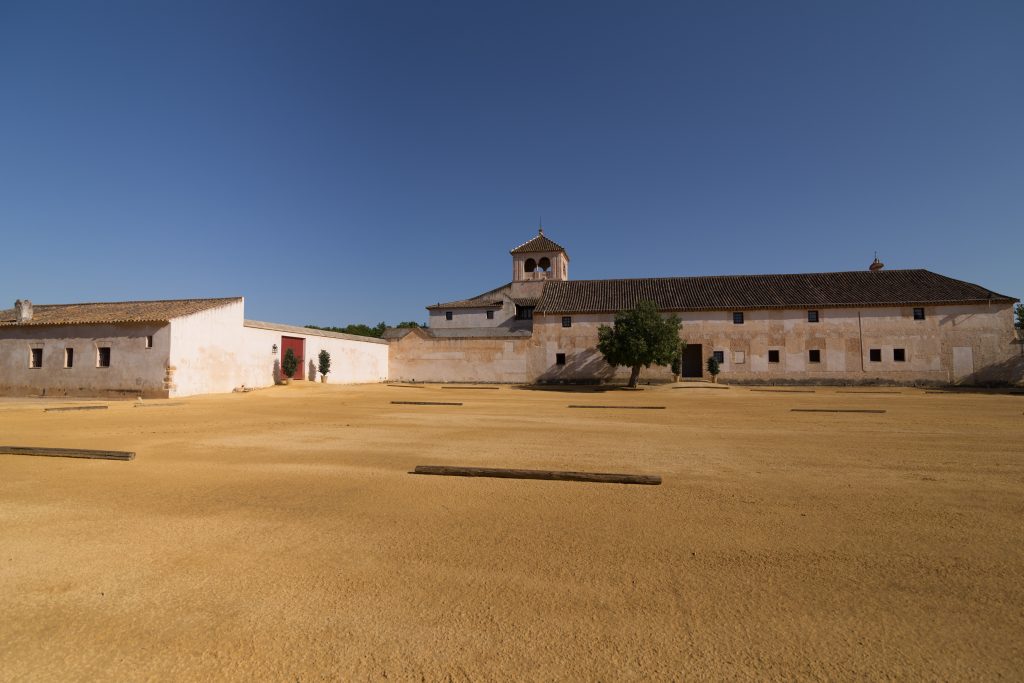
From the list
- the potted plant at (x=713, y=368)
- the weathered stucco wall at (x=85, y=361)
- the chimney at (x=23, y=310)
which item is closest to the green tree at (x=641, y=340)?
the potted plant at (x=713, y=368)

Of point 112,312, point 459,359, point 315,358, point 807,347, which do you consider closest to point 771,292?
point 807,347

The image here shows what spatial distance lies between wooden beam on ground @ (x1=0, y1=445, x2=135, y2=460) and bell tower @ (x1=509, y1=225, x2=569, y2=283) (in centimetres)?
3497

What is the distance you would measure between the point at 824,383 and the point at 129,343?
35119 mm

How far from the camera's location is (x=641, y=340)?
25078mm

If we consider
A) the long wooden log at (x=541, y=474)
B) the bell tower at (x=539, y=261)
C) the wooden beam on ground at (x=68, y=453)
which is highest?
the bell tower at (x=539, y=261)

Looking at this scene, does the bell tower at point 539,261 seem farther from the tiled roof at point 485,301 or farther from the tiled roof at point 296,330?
the tiled roof at point 296,330

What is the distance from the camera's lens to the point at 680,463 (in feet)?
21.1

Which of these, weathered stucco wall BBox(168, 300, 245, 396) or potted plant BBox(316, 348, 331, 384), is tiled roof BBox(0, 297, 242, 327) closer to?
weathered stucco wall BBox(168, 300, 245, 396)

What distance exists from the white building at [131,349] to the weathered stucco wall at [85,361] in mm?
40

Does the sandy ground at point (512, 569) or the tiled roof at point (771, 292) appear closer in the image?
the sandy ground at point (512, 569)

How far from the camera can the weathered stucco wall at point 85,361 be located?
1855 cm

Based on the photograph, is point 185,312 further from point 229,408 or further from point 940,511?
point 940,511

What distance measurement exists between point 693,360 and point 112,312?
31034mm

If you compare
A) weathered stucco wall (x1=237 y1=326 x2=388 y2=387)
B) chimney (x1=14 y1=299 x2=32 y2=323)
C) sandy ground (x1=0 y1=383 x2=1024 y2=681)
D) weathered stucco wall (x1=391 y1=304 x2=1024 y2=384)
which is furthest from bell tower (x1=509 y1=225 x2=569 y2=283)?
sandy ground (x1=0 y1=383 x2=1024 y2=681)
